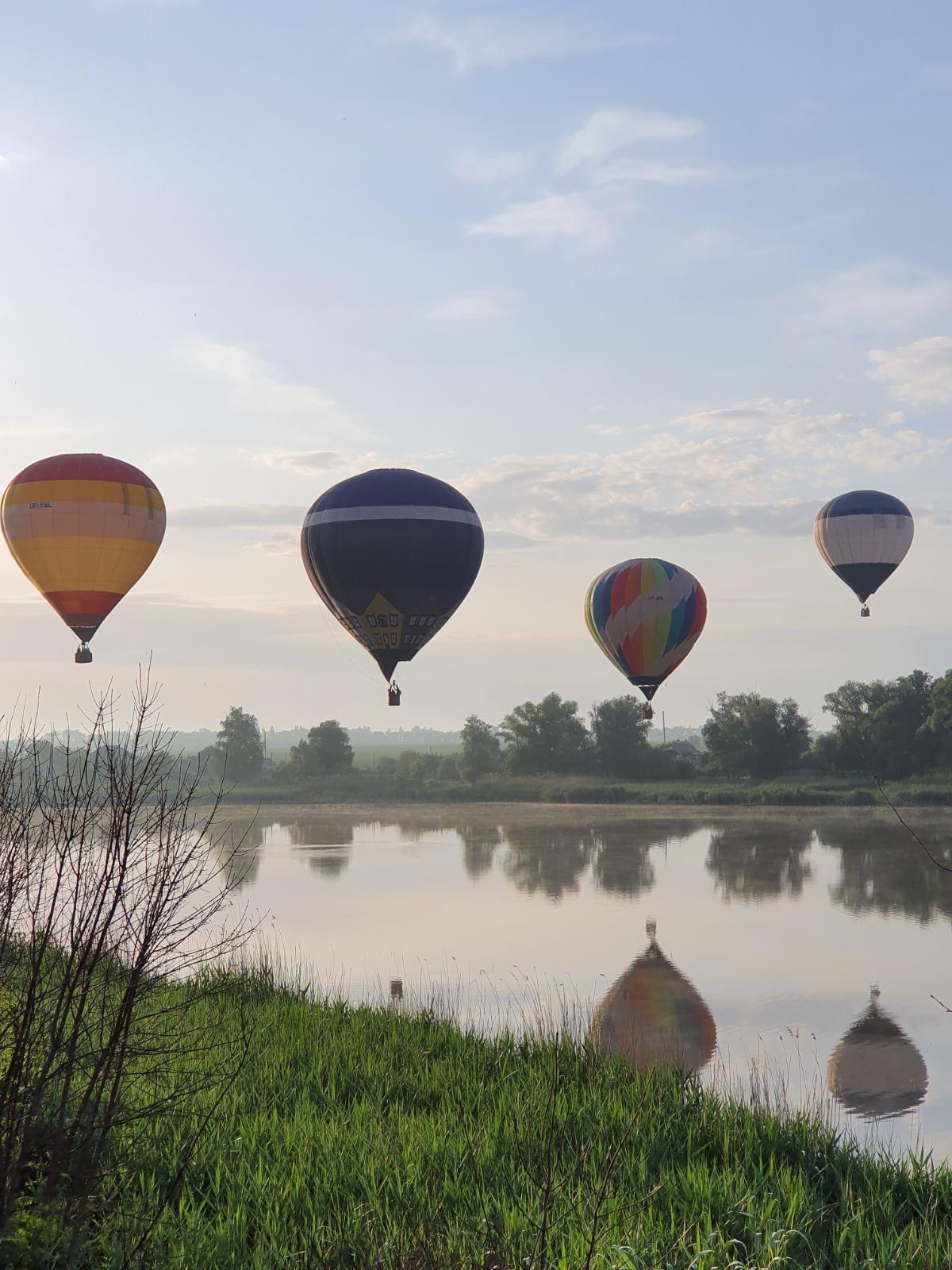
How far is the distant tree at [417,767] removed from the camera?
90.3m

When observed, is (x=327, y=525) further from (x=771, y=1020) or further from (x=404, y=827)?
(x=404, y=827)

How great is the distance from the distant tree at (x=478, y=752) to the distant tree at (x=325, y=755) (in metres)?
9.03

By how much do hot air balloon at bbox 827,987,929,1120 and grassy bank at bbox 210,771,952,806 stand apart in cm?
3849

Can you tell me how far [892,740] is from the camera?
224 ft

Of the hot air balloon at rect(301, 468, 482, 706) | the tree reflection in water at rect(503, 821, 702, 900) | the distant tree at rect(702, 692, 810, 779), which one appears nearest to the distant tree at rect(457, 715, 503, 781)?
the distant tree at rect(702, 692, 810, 779)

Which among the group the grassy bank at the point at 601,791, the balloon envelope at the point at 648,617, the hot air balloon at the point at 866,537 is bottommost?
the grassy bank at the point at 601,791

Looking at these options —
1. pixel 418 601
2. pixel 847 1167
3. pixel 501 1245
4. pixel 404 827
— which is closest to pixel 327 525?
pixel 418 601

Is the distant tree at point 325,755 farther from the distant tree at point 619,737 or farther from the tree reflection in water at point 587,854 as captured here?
the tree reflection in water at point 587,854

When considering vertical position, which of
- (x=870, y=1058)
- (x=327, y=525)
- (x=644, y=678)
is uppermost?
(x=327, y=525)

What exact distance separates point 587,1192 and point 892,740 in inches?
2464

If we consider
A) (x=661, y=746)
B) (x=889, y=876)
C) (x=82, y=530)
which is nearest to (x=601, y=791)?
(x=661, y=746)

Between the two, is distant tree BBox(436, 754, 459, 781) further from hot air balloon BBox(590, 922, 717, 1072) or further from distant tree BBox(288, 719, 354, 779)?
hot air balloon BBox(590, 922, 717, 1072)

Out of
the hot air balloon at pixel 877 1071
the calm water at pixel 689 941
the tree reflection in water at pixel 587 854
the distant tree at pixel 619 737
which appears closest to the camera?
→ the hot air balloon at pixel 877 1071

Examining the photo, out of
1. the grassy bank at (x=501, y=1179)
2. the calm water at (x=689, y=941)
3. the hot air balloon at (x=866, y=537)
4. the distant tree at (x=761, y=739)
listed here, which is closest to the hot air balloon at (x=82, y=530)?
the calm water at (x=689, y=941)
